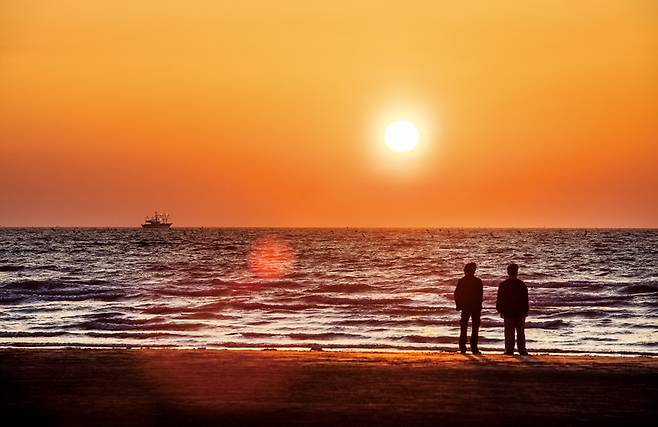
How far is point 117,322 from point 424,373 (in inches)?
737

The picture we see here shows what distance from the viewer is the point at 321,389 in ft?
41.6

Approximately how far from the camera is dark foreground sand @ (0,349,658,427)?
10773mm

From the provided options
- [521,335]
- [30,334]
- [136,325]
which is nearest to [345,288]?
[136,325]

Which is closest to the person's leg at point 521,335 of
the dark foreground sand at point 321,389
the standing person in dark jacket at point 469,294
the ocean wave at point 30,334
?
the standing person in dark jacket at point 469,294

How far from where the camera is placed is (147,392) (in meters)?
12.4

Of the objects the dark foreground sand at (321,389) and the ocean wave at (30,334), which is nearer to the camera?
the dark foreground sand at (321,389)

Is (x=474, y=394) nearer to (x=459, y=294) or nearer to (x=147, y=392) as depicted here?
(x=147, y=392)

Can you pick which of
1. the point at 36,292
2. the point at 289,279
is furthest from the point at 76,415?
the point at 289,279

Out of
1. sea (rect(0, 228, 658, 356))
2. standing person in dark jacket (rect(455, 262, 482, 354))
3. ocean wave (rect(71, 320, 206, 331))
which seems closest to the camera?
standing person in dark jacket (rect(455, 262, 482, 354))

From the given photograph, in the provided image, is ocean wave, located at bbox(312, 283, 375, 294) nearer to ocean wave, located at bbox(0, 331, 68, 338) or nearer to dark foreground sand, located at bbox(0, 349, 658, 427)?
ocean wave, located at bbox(0, 331, 68, 338)

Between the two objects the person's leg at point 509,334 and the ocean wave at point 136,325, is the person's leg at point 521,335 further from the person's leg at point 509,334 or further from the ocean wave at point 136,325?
the ocean wave at point 136,325

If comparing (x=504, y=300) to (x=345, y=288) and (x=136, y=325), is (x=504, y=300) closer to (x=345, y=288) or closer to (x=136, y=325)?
(x=136, y=325)

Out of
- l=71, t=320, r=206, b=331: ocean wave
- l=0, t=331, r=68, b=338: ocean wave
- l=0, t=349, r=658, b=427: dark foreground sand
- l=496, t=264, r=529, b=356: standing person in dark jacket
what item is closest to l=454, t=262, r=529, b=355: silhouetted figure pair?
l=496, t=264, r=529, b=356: standing person in dark jacket

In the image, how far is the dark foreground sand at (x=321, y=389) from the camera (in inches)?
424
